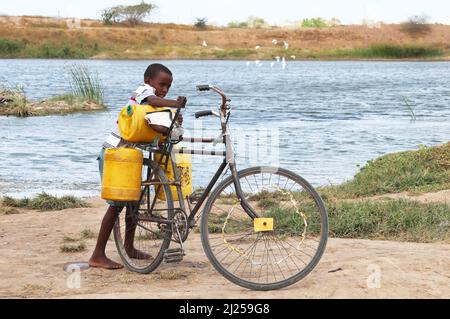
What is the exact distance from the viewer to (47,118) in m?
27.0

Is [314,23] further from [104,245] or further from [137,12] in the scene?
[104,245]

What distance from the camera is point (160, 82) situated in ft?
19.6

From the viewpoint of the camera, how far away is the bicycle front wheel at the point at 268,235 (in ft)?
17.8

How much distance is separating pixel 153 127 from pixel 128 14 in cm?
9355

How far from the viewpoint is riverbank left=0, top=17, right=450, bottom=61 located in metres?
79.8

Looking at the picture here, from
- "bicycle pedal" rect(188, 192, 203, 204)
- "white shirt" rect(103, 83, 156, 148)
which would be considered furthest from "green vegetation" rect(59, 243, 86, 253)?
"bicycle pedal" rect(188, 192, 203, 204)

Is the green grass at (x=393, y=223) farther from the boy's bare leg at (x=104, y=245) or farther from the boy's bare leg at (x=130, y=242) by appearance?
the boy's bare leg at (x=104, y=245)

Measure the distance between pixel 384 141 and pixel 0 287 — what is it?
16.0 m

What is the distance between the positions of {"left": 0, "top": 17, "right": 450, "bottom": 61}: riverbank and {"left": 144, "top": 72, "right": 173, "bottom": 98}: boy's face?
71003 mm

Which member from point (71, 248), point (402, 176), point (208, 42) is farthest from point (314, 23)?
point (71, 248)

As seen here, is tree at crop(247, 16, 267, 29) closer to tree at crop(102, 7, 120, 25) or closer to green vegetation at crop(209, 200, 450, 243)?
tree at crop(102, 7, 120, 25)

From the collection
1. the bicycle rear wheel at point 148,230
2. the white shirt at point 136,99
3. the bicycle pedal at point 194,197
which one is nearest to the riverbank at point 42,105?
the bicycle rear wheel at point 148,230
